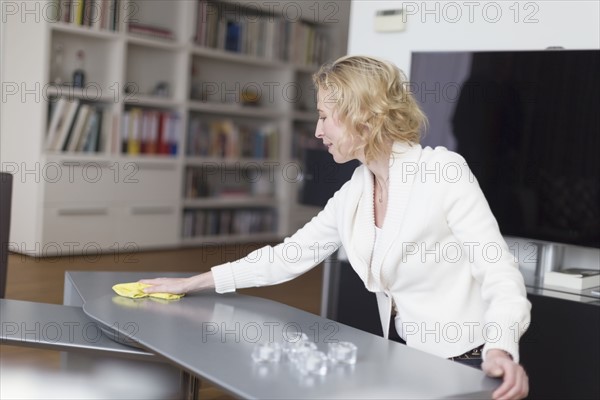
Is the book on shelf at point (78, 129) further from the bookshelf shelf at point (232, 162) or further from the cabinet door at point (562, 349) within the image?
the cabinet door at point (562, 349)

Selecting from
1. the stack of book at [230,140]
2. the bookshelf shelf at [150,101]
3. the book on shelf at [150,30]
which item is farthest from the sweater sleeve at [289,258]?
the stack of book at [230,140]

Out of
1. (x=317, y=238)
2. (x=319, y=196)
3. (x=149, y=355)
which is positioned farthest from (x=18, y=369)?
(x=319, y=196)

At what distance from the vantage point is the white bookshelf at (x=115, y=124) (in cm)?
531

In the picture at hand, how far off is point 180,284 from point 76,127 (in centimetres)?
377

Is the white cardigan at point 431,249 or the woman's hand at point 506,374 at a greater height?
the white cardigan at point 431,249

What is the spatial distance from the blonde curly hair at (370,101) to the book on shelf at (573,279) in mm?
1488

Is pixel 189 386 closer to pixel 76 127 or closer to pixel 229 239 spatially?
pixel 76 127

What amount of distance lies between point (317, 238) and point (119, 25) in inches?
163

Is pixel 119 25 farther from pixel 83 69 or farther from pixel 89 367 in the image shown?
pixel 89 367

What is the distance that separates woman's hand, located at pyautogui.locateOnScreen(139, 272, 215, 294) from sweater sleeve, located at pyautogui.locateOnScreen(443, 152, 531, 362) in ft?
2.11

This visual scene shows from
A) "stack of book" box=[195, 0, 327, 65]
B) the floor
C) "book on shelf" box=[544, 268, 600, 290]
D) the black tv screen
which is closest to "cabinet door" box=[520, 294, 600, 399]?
"book on shelf" box=[544, 268, 600, 290]

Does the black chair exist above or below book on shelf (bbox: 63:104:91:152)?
below

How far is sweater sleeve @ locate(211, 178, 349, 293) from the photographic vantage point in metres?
1.94

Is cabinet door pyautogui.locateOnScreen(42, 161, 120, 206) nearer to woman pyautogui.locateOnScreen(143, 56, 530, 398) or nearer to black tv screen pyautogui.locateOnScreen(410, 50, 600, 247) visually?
black tv screen pyautogui.locateOnScreen(410, 50, 600, 247)
